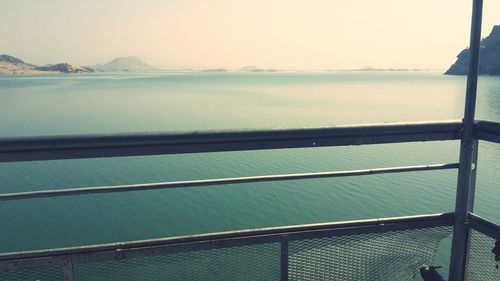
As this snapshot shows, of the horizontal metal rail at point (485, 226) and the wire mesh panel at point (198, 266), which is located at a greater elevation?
the horizontal metal rail at point (485, 226)

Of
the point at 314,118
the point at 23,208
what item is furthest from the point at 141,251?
the point at 314,118

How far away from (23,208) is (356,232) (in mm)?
15299

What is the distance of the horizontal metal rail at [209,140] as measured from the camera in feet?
5.98

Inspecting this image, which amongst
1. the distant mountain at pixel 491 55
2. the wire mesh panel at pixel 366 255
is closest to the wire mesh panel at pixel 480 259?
the wire mesh panel at pixel 366 255

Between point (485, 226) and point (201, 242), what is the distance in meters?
1.71

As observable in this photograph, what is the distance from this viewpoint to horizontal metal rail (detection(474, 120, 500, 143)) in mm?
2191

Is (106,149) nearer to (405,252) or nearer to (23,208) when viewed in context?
(405,252)

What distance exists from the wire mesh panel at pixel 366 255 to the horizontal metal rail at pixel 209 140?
63 cm

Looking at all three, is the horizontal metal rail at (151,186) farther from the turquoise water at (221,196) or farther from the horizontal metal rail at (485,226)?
the turquoise water at (221,196)

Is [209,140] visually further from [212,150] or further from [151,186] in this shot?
[151,186]

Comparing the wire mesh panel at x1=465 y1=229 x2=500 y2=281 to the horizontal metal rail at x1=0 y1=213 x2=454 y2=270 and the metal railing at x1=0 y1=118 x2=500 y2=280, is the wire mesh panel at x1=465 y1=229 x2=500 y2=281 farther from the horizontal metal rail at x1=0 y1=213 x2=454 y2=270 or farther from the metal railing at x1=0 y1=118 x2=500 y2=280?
the horizontal metal rail at x1=0 y1=213 x2=454 y2=270

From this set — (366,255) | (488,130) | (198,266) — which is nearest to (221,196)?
(366,255)

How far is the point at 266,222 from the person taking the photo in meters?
13.7

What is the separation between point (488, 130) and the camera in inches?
88.3
